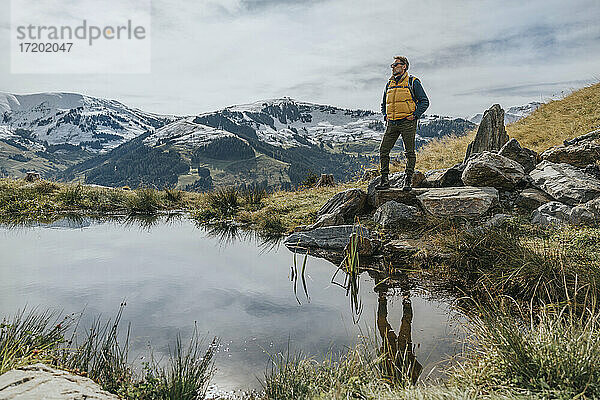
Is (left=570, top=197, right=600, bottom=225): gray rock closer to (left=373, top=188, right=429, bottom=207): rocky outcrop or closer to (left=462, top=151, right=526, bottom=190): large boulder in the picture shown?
(left=462, top=151, right=526, bottom=190): large boulder

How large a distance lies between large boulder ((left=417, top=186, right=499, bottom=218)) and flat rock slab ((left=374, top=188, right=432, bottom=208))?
61 cm

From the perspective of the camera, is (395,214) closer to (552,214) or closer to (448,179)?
(448,179)

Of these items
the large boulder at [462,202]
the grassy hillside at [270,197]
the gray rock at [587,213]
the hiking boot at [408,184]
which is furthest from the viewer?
the grassy hillside at [270,197]

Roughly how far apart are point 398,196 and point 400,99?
2594mm

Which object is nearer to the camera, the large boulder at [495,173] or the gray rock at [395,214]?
the gray rock at [395,214]

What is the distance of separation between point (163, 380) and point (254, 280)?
3664 mm

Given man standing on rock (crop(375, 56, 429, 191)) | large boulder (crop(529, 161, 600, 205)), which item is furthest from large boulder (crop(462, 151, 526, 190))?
man standing on rock (crop(375, 56, 429, 191))

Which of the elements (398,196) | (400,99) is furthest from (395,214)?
(400,99)

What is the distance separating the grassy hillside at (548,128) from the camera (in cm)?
1545

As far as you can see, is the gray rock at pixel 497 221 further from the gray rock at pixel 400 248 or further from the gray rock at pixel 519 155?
the gray rock at pixel 519 155

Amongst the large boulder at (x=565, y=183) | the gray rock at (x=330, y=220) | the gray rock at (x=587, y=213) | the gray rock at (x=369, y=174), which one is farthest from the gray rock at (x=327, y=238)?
the gray rock at (x=369, y=174)

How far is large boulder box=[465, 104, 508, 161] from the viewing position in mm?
12596

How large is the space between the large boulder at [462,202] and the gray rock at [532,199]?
1.89ft

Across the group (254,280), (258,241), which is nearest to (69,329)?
(254,280)
